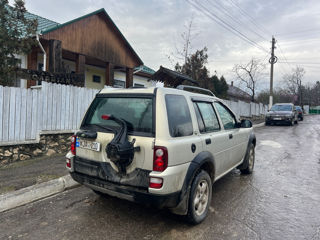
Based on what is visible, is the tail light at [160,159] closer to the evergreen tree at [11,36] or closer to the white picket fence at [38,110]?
the white picket fence at [38,110]

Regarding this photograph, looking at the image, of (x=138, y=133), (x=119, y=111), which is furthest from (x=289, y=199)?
(x=119, y=111)

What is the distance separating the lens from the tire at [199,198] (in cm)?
290

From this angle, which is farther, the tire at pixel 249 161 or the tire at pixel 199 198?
the tire at pixel 249 161

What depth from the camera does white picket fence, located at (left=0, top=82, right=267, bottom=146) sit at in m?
5.29

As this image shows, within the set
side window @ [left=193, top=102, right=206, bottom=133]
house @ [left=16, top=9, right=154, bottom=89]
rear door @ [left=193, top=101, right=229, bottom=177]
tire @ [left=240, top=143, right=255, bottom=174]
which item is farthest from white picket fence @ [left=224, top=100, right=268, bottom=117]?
side window @ [left=193, top=102, right=206, bottom=133]

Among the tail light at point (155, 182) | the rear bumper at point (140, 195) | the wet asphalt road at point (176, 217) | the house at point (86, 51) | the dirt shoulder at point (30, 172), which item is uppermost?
the house at point (86, 51)

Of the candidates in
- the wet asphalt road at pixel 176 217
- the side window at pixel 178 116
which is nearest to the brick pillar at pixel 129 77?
the wet asphalt road at pixel 176 217

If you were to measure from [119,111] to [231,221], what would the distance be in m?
2.19

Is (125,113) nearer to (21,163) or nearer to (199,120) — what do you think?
(199,120)

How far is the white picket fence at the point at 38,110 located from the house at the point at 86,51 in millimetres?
941

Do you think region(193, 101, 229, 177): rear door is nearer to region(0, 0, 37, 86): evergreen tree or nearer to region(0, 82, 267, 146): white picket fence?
region(0, 82, 267, 146): white picket fence

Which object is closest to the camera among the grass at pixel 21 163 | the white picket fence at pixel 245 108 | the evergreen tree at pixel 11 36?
the grass at pixel 21 163

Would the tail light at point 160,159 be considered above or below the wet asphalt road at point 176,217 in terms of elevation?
above

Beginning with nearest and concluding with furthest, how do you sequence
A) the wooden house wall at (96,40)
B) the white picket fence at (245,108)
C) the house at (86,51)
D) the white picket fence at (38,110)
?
1. the white picket fence at (38,110)
2. the house at (86,51)
3. the wooden house wall at (96,40)
4. the white picket fence at (245,108)
